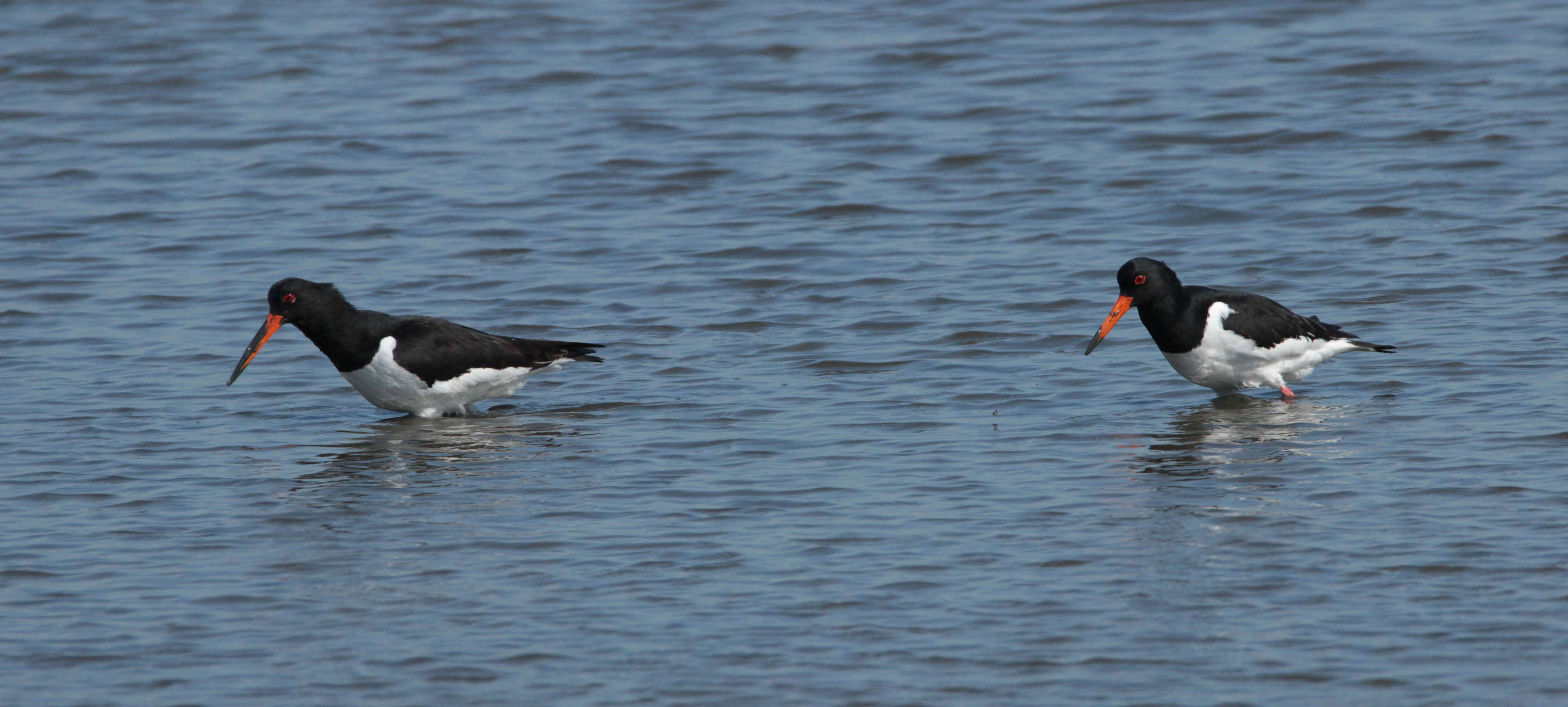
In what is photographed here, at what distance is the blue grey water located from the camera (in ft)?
21.4

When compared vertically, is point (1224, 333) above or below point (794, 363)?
above

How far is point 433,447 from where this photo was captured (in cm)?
972

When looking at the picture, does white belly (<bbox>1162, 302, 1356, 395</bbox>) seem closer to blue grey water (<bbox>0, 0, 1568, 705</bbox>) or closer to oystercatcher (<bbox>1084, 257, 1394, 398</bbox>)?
oystercatcher (<bbox>1084, 257, 1394, 398</bbox>)

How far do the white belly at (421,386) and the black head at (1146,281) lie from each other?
353 centimetres

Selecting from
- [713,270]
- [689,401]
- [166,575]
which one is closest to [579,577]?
[166,575]

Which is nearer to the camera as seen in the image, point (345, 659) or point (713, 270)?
point (345, 659)

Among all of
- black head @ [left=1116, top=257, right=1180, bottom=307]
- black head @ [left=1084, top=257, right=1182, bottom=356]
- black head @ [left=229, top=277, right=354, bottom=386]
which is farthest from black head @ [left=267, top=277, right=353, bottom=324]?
black head @ [left=1116, top=257, right=1180, bottom=307]

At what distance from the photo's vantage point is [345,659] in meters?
6.48

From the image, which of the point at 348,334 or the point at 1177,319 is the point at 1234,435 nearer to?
the point at 1177,319

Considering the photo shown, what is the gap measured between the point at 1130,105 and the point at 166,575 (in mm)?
12654

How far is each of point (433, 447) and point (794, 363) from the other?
247 centimetres

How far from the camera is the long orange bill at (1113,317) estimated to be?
1031cm

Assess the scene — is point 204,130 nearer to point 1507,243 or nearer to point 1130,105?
point 1130,105

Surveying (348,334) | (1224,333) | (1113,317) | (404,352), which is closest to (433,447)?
(404,352)
